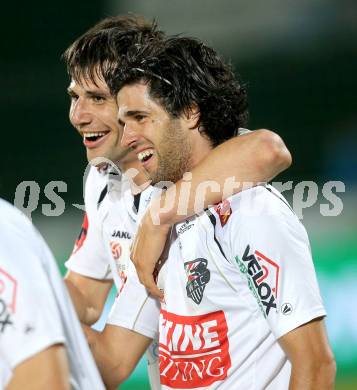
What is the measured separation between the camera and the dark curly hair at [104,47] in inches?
142

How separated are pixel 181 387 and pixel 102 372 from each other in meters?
0.33

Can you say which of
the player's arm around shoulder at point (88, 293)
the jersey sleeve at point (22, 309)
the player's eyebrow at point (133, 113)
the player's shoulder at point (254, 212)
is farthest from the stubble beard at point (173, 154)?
the jersey sleeve at point (22, 309)

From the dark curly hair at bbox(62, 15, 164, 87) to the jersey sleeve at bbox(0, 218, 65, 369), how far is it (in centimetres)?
194

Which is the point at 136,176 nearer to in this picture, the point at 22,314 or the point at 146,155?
the point at 146,155

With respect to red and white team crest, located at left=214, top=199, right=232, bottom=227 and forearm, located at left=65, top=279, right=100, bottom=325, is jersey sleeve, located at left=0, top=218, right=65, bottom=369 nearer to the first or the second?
red and white team crest, located at left=214, top=199, right=232, bottom=227

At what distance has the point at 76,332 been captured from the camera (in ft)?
6.01

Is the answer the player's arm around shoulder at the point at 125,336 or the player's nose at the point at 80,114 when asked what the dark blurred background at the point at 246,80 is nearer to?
the player's nose at the point at 80,114

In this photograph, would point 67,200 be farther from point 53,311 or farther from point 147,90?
point 53,311

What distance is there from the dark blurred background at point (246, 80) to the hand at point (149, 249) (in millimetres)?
4252

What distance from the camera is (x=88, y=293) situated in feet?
12.6

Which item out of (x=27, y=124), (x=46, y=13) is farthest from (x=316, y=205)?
(x=46, y=13)

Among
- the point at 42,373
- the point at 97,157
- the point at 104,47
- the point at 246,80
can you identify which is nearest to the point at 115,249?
the point at 97,157

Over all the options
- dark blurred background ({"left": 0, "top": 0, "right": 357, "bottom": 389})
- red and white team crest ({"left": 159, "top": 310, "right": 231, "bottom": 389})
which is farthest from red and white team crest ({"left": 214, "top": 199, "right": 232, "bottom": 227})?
dark blurred background ({"left": 0, "top": 0, "right": 357, "bottom": 389})

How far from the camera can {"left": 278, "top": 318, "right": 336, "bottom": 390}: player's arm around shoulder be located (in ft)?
7.85
